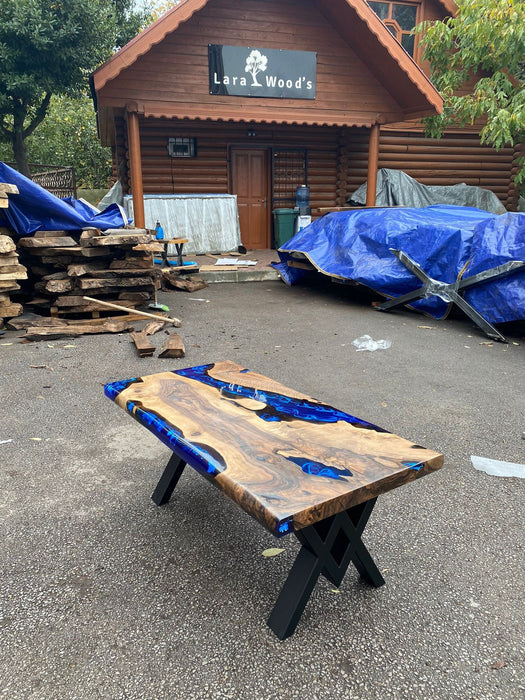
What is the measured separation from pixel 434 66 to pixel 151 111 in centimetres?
729

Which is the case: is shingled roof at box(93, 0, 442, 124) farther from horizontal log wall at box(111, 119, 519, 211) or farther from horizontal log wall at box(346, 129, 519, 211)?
horizontal log wall at box(346, 129, 519, 211)

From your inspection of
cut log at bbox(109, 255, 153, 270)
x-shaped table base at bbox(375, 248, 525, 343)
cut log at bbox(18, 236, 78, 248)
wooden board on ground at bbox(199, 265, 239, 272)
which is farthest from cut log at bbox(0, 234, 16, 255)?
x-shaped table base at bbox(375, 248, 525, 343)

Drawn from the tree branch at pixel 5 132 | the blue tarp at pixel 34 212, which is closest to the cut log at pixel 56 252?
the blue tarp at pixel 34 212

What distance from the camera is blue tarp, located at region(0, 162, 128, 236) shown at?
6523 mm

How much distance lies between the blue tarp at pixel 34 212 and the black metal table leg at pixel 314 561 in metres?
6.12

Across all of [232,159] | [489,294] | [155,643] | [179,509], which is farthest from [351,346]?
[232,159]

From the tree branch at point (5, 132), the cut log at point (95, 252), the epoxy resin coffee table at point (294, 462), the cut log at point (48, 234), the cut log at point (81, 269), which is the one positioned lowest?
the cut log at point (81, 269)

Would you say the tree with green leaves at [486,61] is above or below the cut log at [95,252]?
above

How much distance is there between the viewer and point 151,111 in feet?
33.2

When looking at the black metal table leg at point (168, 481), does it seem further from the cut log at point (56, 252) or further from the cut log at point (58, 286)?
the cut log at point (56, 252)

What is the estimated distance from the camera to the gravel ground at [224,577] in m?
1.72

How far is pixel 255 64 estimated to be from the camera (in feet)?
34.8

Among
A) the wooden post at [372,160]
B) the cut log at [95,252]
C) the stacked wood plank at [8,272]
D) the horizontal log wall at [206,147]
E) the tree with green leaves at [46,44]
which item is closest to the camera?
the stacked wood plank at [8,272]

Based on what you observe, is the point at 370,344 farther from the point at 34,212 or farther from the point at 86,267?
the point at 34,212
